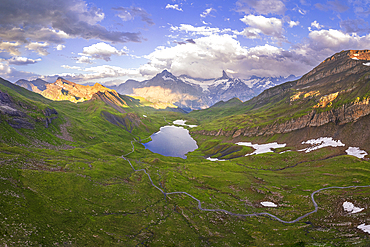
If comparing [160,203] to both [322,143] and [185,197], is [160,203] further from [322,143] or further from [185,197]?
[322,143]

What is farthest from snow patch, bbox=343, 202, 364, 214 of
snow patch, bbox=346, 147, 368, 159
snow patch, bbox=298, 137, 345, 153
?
snow patch, bbox=298, 137, 345, 153

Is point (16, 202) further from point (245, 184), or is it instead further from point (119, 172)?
point (245, 184)

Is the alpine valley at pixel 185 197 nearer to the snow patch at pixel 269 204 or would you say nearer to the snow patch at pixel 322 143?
the snow patch at pixel 269 204

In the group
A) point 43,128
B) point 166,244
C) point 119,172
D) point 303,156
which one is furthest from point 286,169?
point 43,128

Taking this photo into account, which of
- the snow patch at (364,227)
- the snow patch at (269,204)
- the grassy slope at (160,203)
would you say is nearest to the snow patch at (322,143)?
the grassy slope at (160,203)

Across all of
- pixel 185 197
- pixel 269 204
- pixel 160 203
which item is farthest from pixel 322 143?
pixel 160 203

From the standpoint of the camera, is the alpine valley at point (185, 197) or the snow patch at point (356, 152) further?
the snow patch at point (356, 152)

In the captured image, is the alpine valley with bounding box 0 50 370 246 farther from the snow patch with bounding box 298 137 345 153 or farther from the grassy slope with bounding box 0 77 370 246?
the snow patch with bounding box 298 137 345 153
